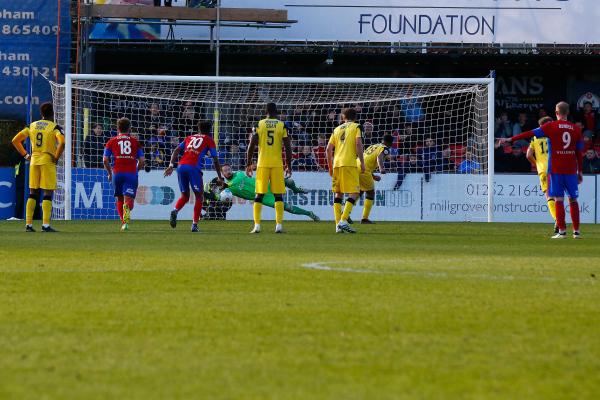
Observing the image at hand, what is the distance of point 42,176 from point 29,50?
11786mm

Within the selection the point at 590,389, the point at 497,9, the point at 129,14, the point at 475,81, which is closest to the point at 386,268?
the point at 590,389

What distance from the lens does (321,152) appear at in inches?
1118

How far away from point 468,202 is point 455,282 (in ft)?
60.1

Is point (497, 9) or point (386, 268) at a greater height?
point (497, 9)

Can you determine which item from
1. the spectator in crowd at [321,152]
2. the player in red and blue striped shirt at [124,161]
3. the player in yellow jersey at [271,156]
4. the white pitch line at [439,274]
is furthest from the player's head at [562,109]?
the spectator in crowd at [321,152]

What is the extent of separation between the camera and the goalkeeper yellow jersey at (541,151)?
21.3 meters

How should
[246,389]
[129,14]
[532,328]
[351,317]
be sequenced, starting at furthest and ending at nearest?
[129,14] < [351,317] < [532,328] < [246,389]

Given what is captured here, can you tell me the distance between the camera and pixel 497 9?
32125mm

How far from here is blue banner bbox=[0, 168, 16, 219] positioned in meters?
27.7

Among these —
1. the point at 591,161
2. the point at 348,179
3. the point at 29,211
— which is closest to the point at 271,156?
the point at 348,179

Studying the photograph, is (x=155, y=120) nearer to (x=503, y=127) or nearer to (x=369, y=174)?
(x=369, y=174)

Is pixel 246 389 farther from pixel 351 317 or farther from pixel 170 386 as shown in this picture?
pixel 351 317

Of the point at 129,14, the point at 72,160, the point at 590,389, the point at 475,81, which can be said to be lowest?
the point at 590,389

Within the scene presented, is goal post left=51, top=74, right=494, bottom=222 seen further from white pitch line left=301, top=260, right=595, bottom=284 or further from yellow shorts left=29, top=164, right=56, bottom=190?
white pitch line left=301, top=260, right=595, bottom=284
